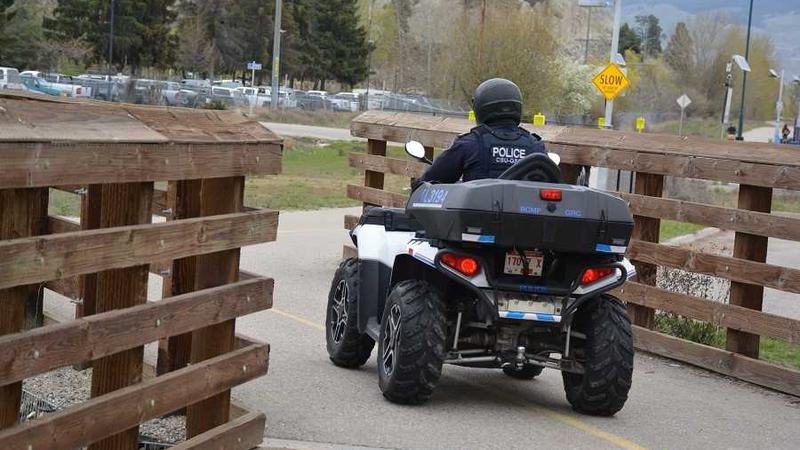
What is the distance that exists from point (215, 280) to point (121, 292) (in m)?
0.86

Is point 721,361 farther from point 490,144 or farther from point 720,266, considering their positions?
point 490,144

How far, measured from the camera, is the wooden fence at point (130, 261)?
4660 mm

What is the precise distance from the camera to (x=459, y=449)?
22.4ft

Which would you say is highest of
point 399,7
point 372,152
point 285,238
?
point 399,7

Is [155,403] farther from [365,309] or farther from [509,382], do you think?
[509,382]

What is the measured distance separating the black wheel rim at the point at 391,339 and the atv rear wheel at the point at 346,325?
789mm

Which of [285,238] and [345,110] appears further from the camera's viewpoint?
[345,110]

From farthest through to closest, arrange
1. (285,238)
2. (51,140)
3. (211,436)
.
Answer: (285,238) → (211,436) → (51,140)

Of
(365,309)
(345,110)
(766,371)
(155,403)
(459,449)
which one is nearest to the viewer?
(155,403)

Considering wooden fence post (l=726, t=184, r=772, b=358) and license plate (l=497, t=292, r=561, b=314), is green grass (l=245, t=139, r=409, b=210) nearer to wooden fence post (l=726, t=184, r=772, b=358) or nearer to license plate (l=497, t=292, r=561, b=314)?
wooden fence post (l=726, t=184, r=772, b=358)

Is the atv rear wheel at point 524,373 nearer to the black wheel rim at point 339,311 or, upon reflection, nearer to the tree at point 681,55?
the black wheel rim at point 339,311

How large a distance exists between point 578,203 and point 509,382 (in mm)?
2179

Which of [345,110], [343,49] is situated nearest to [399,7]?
[343,49]

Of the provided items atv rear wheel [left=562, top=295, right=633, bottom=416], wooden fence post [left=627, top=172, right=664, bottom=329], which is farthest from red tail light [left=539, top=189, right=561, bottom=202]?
wooden fence post [left=627, top=172, right=664, bottom=329]
